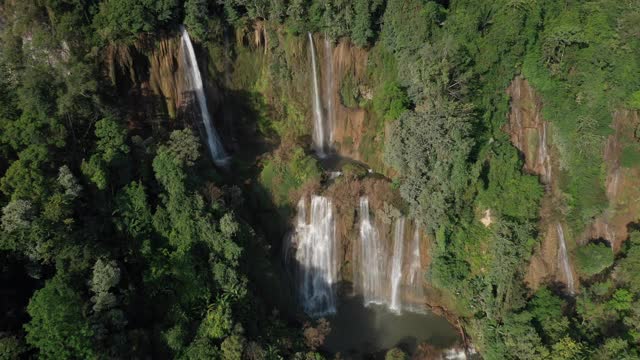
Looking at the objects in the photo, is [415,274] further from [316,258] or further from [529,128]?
[529,128]

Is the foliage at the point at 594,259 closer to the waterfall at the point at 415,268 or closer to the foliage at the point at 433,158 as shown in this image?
the foliage at the point at 433,158

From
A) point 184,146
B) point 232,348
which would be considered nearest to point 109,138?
point 184,146

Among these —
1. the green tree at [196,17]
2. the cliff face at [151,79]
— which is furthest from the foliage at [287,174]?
the green tree at [196,17]

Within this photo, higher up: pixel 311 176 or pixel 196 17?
pixel 196 17

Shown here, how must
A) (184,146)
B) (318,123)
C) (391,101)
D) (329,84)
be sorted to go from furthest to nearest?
(318,123), (329,84), (391,101), (184,146)

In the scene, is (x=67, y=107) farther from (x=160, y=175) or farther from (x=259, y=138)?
(x=259, y=138)

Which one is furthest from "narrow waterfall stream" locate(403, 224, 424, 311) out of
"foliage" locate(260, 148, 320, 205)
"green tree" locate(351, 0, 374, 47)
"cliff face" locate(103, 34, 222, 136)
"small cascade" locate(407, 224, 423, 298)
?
"cliff face" locate(103, 34, 222, 136)

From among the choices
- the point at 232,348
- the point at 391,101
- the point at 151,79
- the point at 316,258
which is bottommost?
the point at 232,348

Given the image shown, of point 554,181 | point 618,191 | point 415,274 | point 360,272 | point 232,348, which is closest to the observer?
point 232,348
